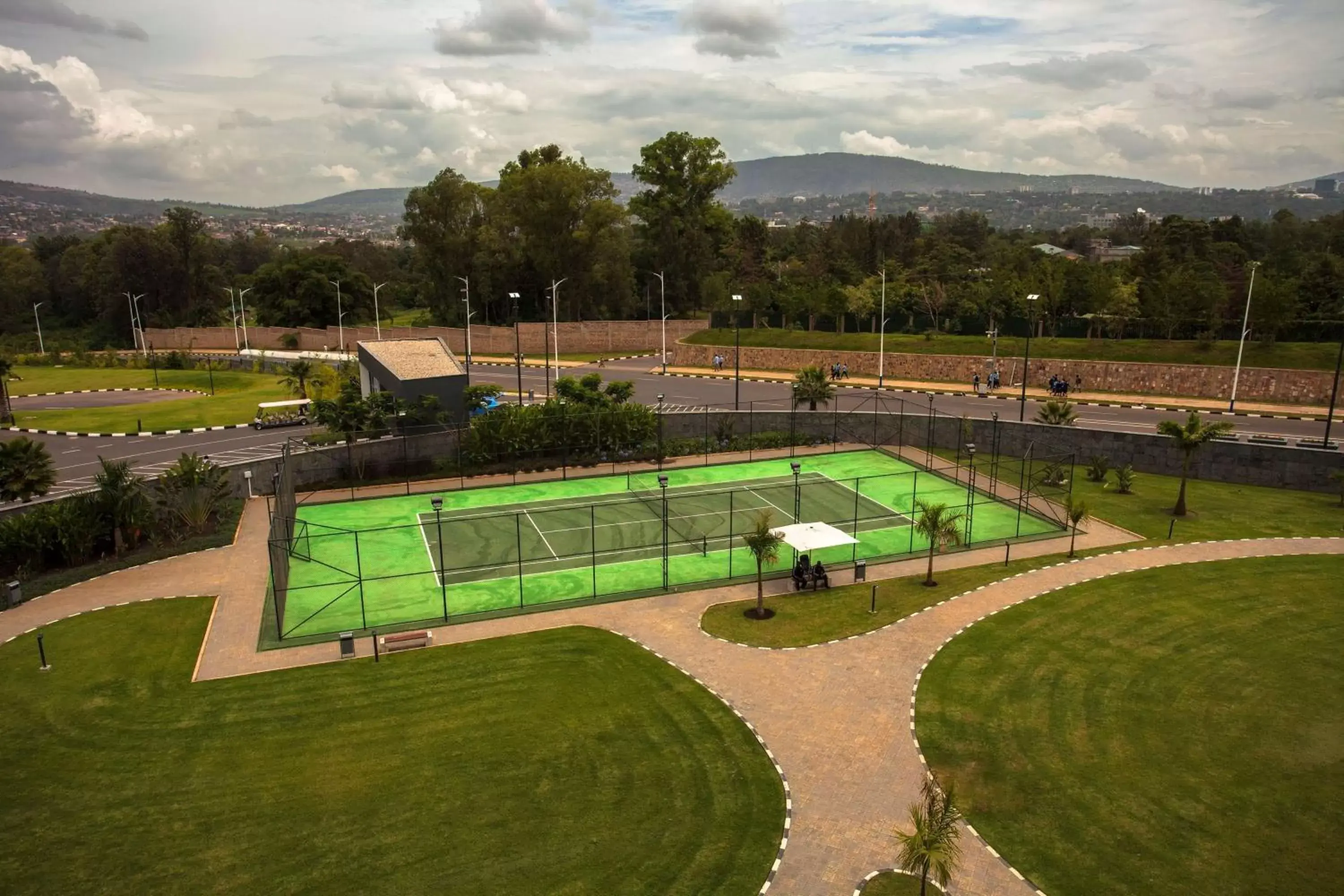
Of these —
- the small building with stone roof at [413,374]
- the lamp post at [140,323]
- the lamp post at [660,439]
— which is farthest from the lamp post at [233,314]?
the lamp post at [660,439]

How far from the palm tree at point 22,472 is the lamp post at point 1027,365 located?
4150 centimetres

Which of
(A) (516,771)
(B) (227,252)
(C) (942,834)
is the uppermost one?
(B) (227,252)

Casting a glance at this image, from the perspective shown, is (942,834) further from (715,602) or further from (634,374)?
(634,374)

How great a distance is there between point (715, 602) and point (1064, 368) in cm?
4209

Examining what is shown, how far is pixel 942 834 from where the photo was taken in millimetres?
12367

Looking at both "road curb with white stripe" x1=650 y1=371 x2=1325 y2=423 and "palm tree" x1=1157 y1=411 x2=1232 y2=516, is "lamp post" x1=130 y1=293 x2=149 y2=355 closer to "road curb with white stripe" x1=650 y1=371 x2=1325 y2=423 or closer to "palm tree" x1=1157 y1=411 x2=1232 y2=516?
"road curb with white stripe" x1=650 y1=371 x2=1325 y2=423

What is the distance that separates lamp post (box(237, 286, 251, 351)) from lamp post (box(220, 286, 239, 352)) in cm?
66

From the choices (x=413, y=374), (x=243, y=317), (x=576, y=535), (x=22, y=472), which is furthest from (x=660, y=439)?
(x=243, y=317)

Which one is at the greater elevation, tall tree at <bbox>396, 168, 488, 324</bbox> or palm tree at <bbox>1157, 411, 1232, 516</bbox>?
tall tree at <bbox>396, 168, 488, 324</bbox>

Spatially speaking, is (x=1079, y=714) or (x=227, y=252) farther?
(x=227, y=252)

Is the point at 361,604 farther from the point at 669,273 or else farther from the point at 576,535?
the point at 669,273

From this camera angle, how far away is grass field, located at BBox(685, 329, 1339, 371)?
5328 cm

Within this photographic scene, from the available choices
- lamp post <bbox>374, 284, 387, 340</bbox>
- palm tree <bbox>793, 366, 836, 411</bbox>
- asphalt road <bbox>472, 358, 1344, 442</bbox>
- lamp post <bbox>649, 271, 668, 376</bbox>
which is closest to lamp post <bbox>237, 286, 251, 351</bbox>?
lamp post <bbox>374, 284, 387, 340</bbox>

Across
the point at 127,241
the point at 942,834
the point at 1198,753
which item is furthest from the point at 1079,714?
the point at 127,241
